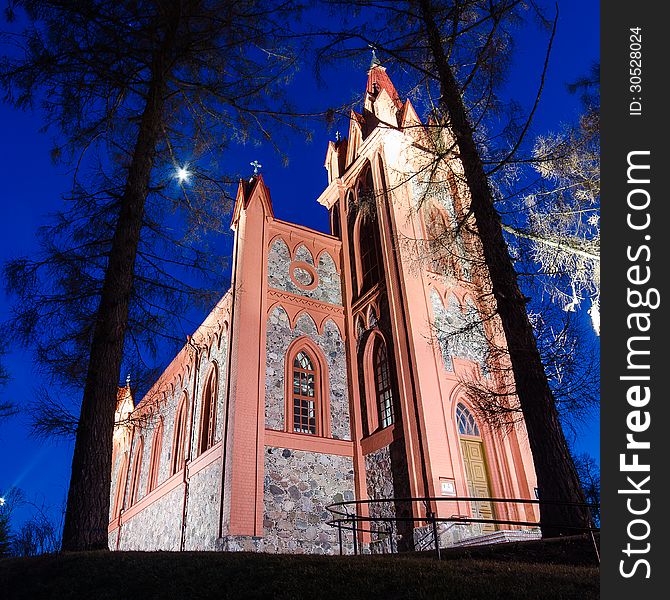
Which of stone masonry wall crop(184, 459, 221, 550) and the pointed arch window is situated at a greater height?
the pointed arch window

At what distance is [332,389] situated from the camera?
1658 centimetres

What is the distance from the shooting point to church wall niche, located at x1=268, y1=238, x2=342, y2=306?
17703 mm

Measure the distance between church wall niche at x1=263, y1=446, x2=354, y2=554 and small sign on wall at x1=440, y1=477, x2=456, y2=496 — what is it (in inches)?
126

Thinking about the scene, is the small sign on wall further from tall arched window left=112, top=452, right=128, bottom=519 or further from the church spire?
tall arched window left=112, top=452, right=128, bottom=519

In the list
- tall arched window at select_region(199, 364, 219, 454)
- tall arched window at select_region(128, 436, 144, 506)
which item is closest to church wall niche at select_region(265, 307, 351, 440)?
tall arched window at select_region(199, 364, 219, 454)

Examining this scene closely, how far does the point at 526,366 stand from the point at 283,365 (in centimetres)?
1018

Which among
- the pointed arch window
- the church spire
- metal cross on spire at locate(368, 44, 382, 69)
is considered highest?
the church spire

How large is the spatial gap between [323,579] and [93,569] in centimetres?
251

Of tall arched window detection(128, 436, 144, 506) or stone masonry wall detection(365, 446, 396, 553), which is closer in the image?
stone masonry wall detection(365, 446, 396, 553)

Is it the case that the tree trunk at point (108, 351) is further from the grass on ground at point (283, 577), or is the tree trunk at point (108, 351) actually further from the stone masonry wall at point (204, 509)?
the stone masonry wall at point (204, 509)

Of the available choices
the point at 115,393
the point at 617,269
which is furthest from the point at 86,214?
the point at 617,269

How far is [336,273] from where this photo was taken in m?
19.2

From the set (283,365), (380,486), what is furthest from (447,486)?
(283,365)

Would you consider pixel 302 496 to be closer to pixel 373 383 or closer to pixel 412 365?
pixel 373 383
